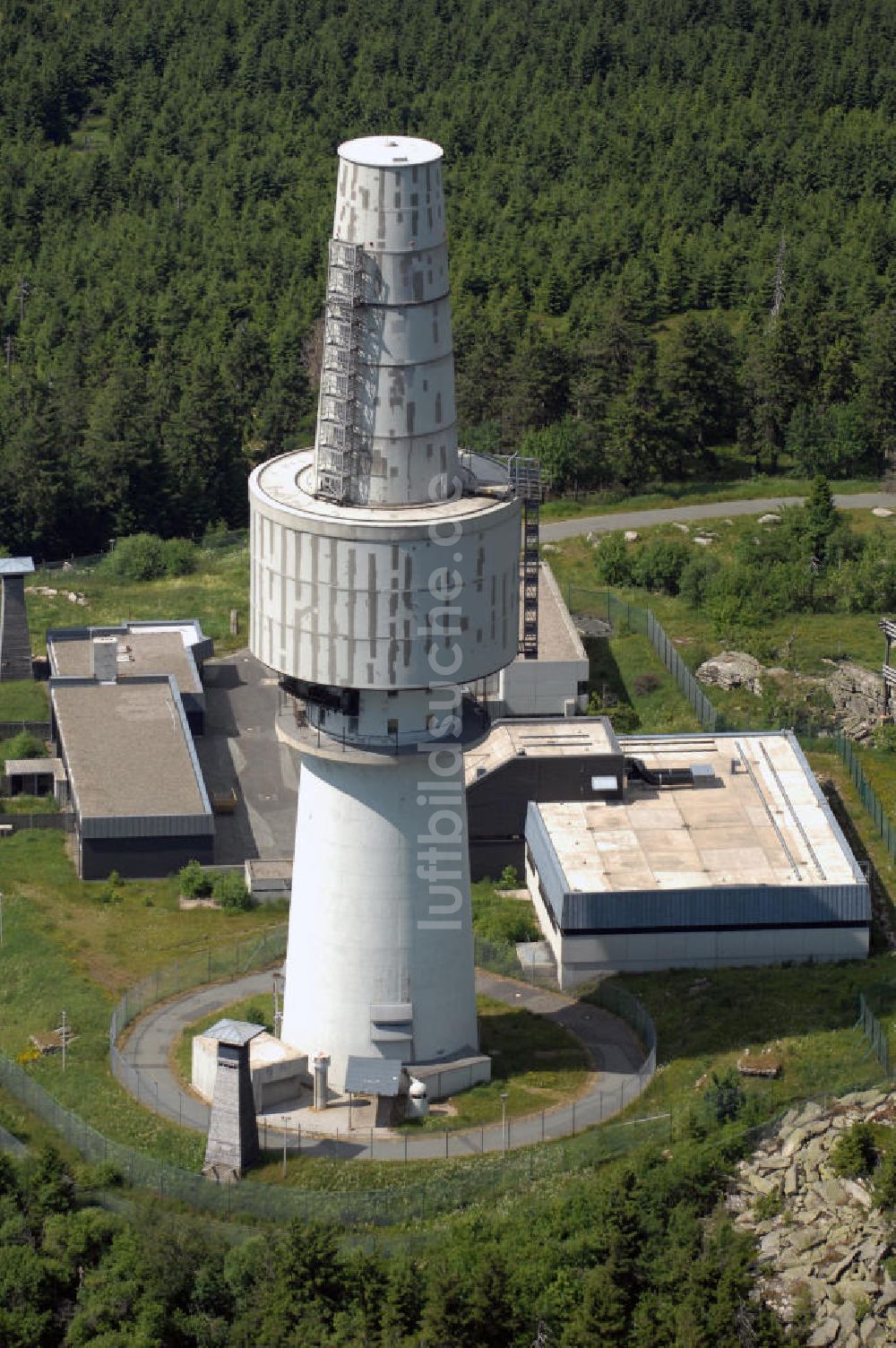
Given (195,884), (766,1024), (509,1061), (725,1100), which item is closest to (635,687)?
(195,884)

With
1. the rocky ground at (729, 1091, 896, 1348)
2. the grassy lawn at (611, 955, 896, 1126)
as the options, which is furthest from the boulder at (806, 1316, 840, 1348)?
the grassy lawn at (611, 955, 896, 1126)

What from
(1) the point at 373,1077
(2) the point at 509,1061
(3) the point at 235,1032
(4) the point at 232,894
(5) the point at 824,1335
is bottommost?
(4) the point at 232,894

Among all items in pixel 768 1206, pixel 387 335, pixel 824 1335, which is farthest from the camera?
pixel 768 1206

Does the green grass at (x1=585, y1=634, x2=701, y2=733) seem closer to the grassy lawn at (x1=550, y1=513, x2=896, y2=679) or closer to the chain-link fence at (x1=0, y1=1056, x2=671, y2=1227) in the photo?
the grassy lawn at (x1=550, y1=513, x2=896, y2=679)

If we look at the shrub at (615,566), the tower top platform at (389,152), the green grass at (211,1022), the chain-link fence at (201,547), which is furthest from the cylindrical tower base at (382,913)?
the chain-link fence at (201,547)

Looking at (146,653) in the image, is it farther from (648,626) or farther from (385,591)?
(385,591)

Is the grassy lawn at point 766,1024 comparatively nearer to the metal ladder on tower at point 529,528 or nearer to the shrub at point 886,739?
the metal ladder on tower at point 529,528

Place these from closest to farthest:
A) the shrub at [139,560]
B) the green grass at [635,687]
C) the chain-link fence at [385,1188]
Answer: the chain-link fence at [385,1188]
the green grass at [635,687]
the shrub at [139,560]
